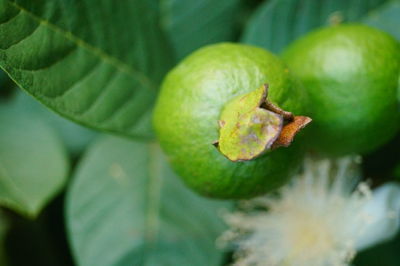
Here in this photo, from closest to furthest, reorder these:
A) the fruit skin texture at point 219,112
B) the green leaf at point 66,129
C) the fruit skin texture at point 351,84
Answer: the fruit skin texture at point 219,112 → the fruit skin texture at point 351,84 → the green leaf at point 66,129

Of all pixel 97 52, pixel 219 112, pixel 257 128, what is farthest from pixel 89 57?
pixel 257 128

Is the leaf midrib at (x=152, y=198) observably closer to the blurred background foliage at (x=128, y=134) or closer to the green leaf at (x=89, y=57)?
the blurred background foliage at (x=128, y=134)

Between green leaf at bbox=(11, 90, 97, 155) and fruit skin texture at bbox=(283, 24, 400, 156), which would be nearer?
fruit skin texture at bbox=(283, 24, 400, 156)

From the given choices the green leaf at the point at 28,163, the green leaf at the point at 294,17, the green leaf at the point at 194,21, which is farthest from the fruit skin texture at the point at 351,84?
the green leaf at the point at 28,163

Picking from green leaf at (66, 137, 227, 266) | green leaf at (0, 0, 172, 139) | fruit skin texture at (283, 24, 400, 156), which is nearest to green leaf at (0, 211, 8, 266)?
green leaf at (66, 137, 227, 266)

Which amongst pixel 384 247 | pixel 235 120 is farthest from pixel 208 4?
pixel 384 247

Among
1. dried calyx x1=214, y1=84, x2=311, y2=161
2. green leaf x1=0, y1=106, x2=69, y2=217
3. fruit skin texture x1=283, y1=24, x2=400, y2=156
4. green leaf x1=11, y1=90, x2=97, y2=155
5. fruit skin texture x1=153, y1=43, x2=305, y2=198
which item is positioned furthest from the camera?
green leaf x1=11, y1=90, x2=97, y2=155

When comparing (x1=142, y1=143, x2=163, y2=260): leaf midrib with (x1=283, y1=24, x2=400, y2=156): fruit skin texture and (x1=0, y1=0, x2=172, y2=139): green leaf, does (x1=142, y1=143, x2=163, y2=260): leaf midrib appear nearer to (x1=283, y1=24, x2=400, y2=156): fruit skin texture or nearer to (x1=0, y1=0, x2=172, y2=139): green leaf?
(x1=0, y1=0, x2=172, y2=139): green leaf
